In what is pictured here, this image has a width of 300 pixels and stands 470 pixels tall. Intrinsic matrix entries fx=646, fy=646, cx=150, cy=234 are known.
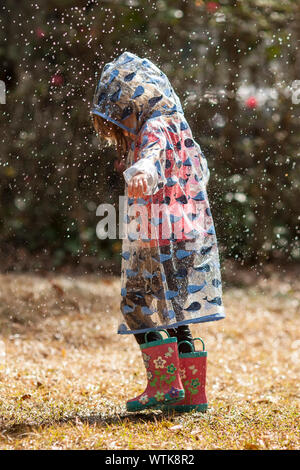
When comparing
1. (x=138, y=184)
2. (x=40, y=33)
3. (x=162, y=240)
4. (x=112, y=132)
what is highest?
(x=40, y=33)

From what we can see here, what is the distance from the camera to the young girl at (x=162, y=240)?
2051mm

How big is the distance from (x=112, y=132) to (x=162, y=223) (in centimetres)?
40

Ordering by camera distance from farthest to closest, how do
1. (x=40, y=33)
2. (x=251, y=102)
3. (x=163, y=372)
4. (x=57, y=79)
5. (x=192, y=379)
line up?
1. (x=251, y=102)
2. (x=40, y=33)
3. (x=57, y=79)
4. (x=192, y=379)
5. (x=163, y=372)

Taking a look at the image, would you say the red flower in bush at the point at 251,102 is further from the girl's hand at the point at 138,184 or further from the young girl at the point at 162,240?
the girl's hand at the point at 138,184

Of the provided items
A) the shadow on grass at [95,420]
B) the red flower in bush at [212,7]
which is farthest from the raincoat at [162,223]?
the red flower in bush at [212,7]

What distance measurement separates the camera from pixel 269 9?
5.05 m

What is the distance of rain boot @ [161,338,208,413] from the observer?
85.9 inches

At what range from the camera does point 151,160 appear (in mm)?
1907

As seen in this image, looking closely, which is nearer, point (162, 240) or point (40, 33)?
point (162, 240)

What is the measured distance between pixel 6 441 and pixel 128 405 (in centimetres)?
45

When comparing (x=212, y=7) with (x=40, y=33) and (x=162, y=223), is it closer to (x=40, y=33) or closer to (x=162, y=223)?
(x=40, y=33)
